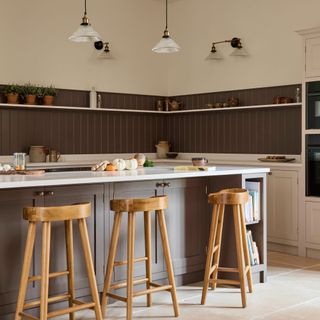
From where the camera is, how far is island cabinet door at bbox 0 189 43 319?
3832 millimetres

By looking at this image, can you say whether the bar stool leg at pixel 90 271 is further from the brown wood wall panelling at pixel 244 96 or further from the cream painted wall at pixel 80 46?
the brown wood wall panelling at pixel 244 96

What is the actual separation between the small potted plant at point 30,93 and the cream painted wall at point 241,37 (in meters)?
2.35

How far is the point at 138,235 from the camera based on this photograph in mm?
4602

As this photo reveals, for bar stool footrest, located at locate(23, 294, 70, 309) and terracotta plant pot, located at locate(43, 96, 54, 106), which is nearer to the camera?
bar stool footrest, located at locate(23, 294, 70, 309)

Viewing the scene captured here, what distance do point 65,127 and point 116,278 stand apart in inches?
143

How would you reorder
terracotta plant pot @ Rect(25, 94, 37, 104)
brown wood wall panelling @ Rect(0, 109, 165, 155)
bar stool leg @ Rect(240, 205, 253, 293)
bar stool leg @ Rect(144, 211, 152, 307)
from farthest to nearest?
brown wood wall panelling @ Rect(0, 109, 165, 155) < terracotta plant pot @ Rect(25, 94, 37, 104) < bar stool leg @ Rect(240, 205, 253, 293) < bar stool leg @ Rect(144, 211, 152, 307)

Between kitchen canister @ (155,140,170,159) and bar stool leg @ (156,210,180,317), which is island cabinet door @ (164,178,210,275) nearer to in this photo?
bar stool leg @ (156,210,180,317)

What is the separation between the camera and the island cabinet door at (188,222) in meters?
4.88

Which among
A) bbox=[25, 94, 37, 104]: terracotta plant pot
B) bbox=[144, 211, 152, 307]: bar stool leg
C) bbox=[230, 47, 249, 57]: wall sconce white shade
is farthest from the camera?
bbox=[230, 47, 249, 57]: wall sconce white shade

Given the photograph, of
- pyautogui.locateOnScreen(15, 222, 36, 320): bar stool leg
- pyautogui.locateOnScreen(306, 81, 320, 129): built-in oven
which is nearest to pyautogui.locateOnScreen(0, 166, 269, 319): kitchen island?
pyautogui.locateOnScreen(15, 222, 36, 320): bar stool leg

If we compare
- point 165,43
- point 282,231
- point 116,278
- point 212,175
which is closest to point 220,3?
point 165,43

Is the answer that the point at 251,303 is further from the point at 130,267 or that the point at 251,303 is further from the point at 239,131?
the point at 239,131

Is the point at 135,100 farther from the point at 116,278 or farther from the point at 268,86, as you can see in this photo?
the point at 116,278

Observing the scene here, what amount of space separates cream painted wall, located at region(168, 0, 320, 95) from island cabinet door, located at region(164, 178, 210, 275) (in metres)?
2.65
